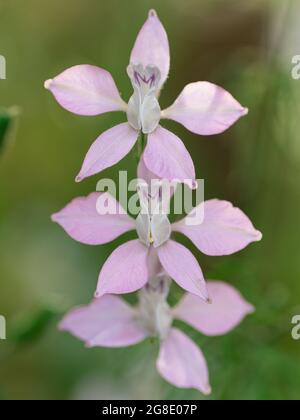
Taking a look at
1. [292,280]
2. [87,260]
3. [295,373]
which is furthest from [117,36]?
[295,373]

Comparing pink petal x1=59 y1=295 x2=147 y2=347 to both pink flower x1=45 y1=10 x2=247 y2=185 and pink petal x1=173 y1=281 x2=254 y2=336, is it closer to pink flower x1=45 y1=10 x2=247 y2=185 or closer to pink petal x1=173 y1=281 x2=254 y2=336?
pink petal x1=173 y1=281 x2=254 y2=336

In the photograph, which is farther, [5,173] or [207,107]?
[5,173]

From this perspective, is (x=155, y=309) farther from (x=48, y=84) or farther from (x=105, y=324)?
(x=48, y=84)

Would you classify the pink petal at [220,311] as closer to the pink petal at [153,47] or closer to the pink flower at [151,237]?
the pink flower at [151,237]

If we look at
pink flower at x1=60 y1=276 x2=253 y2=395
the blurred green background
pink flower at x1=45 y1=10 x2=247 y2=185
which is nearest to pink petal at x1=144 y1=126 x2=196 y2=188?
pink flower at x1=45 y1=10 x2=247 y2=185

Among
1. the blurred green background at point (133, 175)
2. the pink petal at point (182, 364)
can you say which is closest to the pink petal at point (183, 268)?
the pink petal at point (182, 364)

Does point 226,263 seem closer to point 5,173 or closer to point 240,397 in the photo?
point 240,397
